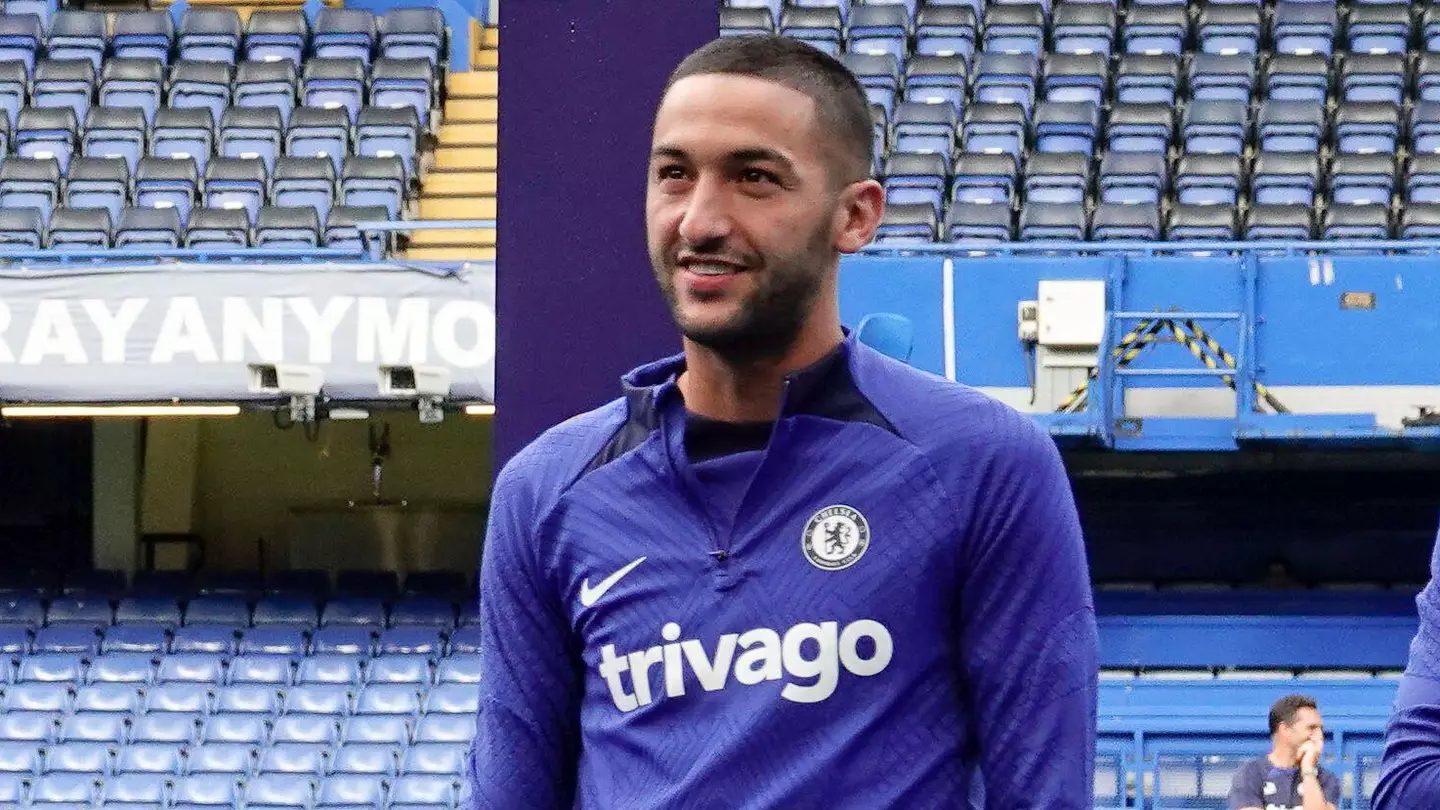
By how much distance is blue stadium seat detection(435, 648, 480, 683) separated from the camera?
47.6ft

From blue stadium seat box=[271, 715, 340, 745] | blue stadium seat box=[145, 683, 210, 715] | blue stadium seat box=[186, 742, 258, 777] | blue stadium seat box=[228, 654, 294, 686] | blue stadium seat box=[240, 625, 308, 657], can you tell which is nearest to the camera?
blue stadium seat box=[186, 742, 258, 777]

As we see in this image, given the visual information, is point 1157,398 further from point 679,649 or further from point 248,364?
point 679,649

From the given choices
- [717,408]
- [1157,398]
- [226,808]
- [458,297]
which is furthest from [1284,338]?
[717,408]

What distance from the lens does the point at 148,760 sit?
13867 mm

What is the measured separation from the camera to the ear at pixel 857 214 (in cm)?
205

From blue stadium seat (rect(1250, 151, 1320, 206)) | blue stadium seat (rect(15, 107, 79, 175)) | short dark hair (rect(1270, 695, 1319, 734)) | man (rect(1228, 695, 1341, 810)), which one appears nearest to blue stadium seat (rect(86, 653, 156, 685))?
blue stadium seat (rect(15, 107, 79, 175))

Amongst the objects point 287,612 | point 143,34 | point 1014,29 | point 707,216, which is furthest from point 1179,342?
point 707,216

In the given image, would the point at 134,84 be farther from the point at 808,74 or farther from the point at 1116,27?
the point at 808,74

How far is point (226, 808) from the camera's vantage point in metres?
13.4

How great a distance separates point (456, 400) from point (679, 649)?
1213cm

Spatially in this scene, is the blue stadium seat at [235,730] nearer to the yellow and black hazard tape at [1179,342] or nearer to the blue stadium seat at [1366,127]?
the yellow and black hazard tape at [1179,342]

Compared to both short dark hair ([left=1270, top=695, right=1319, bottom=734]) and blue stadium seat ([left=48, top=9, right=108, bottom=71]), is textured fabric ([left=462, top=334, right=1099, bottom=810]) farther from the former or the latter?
blue stadium seat ([left=48, top=9, right=108, bottom=71])

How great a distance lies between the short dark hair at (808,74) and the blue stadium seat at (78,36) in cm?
1620

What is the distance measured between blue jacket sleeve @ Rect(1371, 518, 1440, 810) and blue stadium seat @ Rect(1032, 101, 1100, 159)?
1381 cm
